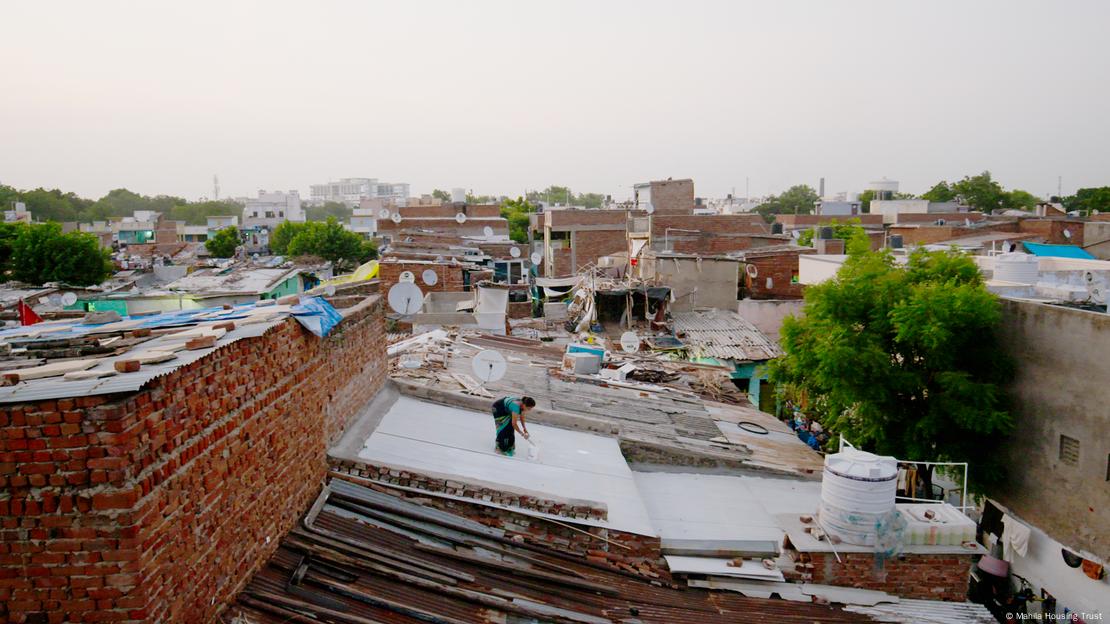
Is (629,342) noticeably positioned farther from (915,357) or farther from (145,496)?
(145,496)

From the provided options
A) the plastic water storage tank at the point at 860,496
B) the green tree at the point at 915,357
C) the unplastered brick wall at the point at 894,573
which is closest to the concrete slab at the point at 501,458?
the unplastered brick wall at the point at 894,573

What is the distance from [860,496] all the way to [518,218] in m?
50.5

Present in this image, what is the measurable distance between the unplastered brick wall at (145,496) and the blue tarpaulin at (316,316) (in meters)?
0.80

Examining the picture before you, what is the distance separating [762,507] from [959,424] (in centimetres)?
523

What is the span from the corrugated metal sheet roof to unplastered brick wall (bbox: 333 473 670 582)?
12.4m

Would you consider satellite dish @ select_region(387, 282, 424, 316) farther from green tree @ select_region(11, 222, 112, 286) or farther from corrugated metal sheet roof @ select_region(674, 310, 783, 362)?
green tree @ select_region(11, 222, 112, 286)

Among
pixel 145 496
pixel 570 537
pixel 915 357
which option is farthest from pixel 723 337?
pixel 145 496

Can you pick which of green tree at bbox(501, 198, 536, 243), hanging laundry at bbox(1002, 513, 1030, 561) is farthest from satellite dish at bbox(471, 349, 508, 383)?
green tree at bbox(501, 198, 536, 243)

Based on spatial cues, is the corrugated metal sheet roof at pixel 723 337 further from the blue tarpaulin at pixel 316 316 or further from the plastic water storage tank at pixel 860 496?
the blue tarpaulin at pixel 316 316

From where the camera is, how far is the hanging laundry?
37.7 ft

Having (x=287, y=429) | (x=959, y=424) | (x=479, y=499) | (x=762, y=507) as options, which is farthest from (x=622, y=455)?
(x=959, y=424)

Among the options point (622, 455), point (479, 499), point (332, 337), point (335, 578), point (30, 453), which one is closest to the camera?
point (30, 453)

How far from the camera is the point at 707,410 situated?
40.1 ft

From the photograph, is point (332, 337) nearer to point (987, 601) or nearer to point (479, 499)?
point (479, 499)
